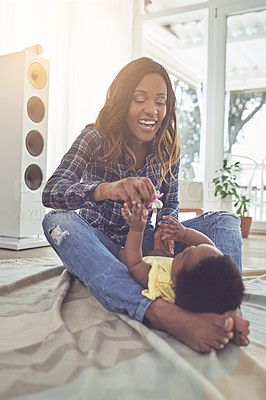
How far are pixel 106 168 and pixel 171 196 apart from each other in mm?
264

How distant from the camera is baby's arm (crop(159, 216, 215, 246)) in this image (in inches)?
40.6

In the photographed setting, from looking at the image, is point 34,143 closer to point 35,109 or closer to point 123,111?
point 35,109

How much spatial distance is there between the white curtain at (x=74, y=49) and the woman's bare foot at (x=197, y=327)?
7.96 feet

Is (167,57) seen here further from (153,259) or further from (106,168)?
(153,259)

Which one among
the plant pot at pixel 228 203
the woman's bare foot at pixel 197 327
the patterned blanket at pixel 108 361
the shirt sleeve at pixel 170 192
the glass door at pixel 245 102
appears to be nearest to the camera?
the patterned blanket at pixel 108 361

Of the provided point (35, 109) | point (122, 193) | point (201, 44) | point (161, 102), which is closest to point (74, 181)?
point (122, 193)

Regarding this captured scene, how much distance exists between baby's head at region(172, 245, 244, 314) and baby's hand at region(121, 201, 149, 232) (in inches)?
6.6

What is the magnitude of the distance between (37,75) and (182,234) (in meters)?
1.66

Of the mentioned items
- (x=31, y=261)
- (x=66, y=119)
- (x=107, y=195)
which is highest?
(x=66, y=119)

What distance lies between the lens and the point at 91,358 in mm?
667

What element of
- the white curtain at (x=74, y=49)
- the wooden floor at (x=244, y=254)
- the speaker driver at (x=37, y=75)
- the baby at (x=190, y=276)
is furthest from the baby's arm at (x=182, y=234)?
the white curtain at (x=74, y=49)

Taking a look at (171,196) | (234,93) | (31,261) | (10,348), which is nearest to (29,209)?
(31,261)

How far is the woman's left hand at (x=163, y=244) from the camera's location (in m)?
1.10

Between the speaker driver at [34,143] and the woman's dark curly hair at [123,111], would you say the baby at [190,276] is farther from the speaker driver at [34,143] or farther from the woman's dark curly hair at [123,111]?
the speaker driver at [34,143]
